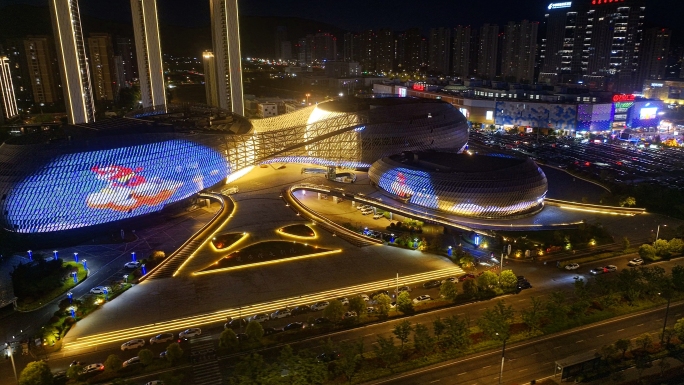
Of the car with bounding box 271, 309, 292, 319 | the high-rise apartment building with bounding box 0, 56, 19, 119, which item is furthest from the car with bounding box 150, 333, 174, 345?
the high-rise apartment building with bounding box 0, 56, 19, 119

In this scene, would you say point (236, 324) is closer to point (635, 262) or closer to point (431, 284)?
point (431, 284)

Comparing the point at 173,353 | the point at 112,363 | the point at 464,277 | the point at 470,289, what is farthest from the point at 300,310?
the point at 464,277

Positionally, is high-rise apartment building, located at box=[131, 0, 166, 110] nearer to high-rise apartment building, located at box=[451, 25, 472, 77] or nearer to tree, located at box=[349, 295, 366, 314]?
tree, located at box=[349, 295, 366, 314]

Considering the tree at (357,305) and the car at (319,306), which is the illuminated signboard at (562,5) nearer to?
the car at (319,306)

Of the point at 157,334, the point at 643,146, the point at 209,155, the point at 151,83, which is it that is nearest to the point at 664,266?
the point at 157,334

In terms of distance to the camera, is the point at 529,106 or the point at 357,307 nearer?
the point at 357,307

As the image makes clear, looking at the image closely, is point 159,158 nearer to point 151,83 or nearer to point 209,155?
point 209,155
